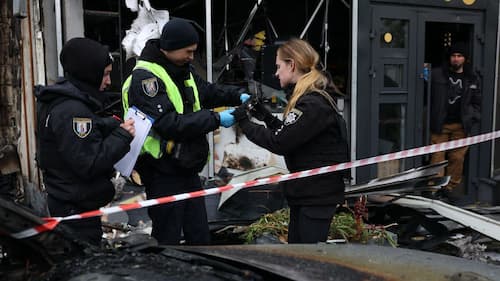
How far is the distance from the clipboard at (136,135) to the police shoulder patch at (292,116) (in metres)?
0.76

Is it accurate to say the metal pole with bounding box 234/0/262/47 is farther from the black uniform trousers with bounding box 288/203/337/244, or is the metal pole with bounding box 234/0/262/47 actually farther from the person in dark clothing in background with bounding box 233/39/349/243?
the black uniform trousers with bounding box 288/203/337/244

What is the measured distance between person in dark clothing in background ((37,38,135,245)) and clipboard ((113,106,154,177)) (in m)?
0.12

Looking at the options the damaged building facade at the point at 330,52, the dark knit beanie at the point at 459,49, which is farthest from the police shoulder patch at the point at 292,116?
the dark knit beanie at the point at 459,49

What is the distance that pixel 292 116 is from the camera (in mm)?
3023

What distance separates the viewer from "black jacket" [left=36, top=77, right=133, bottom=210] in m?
2.59

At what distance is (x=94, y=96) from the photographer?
2.81 m

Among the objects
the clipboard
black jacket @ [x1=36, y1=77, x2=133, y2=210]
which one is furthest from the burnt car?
the clipboard

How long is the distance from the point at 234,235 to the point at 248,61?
8.08 ft

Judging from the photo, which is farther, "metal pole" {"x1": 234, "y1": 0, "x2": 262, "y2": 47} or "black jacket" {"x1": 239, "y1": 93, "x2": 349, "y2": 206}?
"metal pole" {"x1": 234, "y1": 0, "x2": 262, "y2": 47}

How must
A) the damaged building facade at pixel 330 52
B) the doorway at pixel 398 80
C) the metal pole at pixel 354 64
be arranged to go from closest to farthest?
the damaged building facade at pixel 330 52 < the metal pole at pixel 354 64 < the doorway at pixel 398 80

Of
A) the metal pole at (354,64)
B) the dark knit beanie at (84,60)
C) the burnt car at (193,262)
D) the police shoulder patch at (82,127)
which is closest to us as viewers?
the burnt car at (193,262)

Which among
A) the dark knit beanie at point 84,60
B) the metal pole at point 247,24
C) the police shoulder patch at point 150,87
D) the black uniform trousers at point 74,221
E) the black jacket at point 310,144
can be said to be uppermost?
the metal pole at point 247,24

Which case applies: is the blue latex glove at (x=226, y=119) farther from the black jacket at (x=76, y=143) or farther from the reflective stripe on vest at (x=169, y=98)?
the black jacket at (x=76, y=143)

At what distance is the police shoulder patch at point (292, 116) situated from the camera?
3.00m
